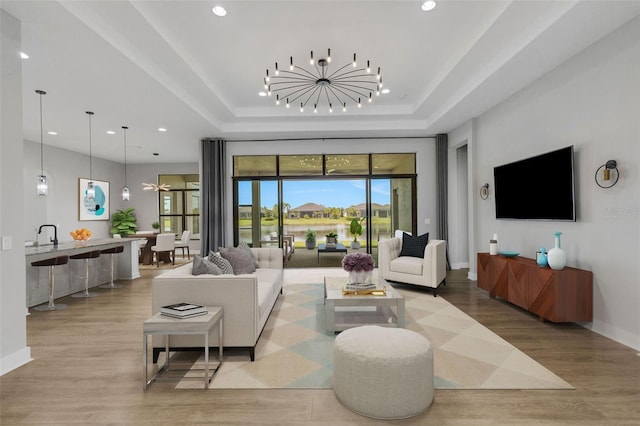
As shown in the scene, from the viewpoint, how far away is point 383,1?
2.97 meters

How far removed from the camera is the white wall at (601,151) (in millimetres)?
2908

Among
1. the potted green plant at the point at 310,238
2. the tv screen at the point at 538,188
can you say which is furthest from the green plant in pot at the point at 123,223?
the tv screen at the point at 538,188

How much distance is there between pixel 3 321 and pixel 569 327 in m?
5.35

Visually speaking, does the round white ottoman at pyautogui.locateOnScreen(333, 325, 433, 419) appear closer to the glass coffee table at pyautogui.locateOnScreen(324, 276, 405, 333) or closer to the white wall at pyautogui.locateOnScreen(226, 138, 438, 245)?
the glass coffee table at pyautogui.locateOnScreen(324, 276, 405, 333)

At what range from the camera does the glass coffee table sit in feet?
10.7

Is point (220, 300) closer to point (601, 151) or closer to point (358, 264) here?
point (358, 264)

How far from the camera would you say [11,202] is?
2.58 meters

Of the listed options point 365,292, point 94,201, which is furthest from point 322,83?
point 94,201

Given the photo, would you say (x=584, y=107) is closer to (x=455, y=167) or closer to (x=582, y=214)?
(x=582, y=214)

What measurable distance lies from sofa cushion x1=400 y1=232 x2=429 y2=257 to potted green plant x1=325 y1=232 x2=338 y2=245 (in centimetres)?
198

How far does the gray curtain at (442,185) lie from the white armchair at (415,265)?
5.76ft

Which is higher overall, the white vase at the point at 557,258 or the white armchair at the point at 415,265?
the white vase at the point at 557,258

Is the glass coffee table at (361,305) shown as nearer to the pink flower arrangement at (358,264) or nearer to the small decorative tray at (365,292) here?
the small decorative tray at (365,292)

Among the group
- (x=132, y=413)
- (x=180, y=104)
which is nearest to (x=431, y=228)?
(x=180, y=104)
